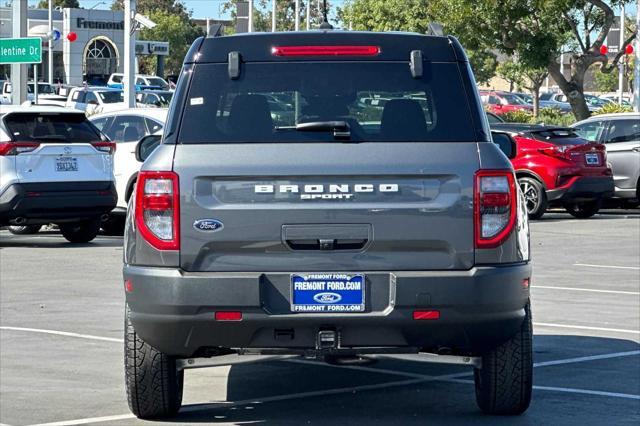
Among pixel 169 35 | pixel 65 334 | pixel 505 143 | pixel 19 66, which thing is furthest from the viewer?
pixel 169 35

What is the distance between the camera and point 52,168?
17.5 metres

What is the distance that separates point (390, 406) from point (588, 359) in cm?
225

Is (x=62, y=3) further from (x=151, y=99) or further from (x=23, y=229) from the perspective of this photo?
(x=23, y=229)

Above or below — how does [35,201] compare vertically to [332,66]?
below

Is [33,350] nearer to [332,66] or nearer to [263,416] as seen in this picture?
[263,416]

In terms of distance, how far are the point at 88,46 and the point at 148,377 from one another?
268 ft

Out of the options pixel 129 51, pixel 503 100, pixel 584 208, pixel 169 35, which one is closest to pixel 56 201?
pixel 584 208

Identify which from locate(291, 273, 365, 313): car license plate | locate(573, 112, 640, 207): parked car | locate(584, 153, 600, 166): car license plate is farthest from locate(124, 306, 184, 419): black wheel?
locate(573, 112, 640, 207): parked car

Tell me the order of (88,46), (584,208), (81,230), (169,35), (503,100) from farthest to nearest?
(169,35), (88,46), (503,100), (584,208), (81,230)

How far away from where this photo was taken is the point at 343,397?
8.52 m

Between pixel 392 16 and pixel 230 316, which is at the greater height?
pixel 392 16

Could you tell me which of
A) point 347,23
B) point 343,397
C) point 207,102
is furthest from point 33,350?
point 347,23

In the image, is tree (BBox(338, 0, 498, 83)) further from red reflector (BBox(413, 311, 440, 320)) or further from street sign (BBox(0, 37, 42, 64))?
red reflector (BBox(413, 311, 440, 320))

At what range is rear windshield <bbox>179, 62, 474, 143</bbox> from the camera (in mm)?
7078
